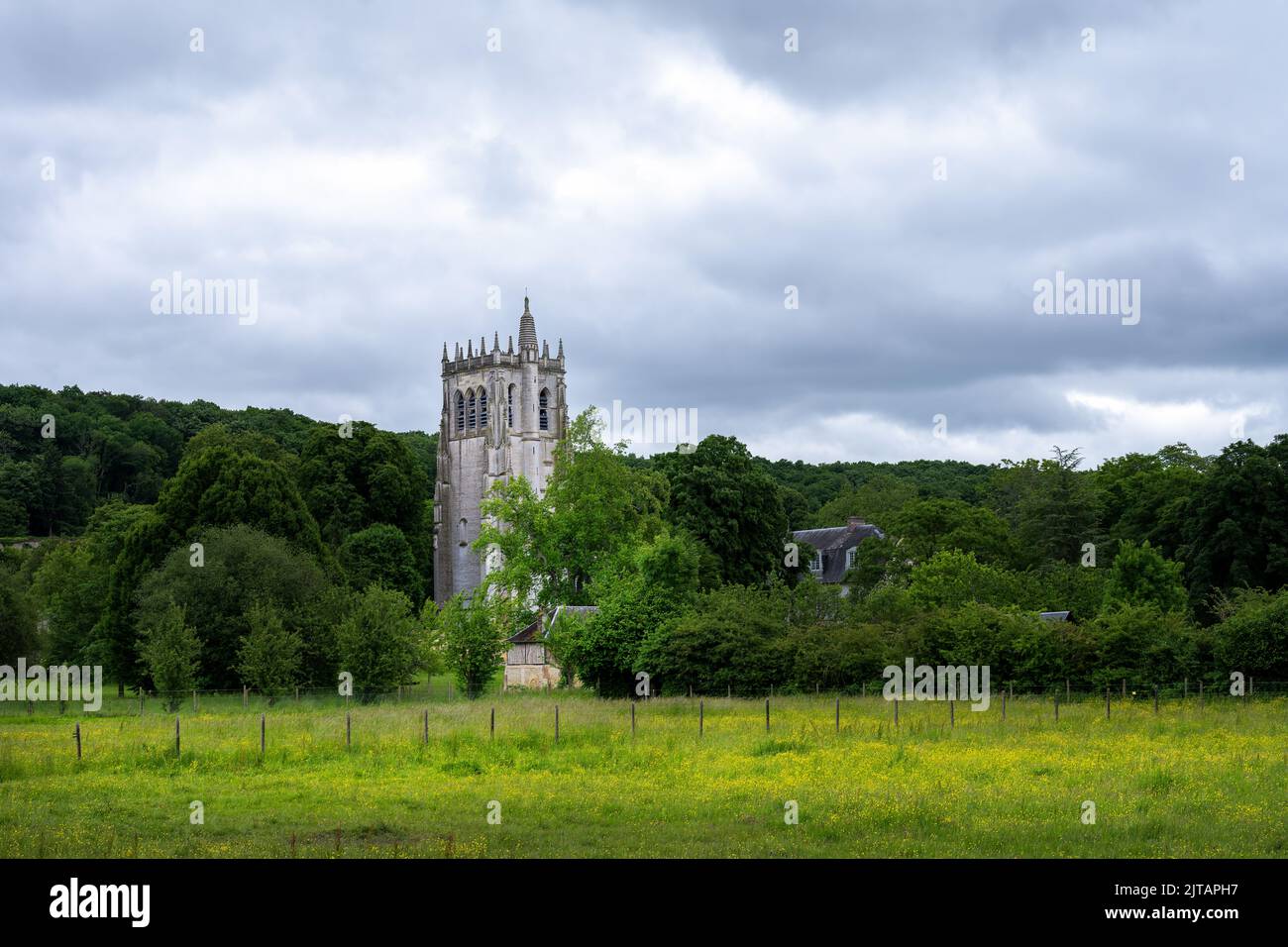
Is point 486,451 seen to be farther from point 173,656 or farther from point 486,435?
point 173,656

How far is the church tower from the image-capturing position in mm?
118562

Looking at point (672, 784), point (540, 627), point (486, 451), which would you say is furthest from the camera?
point (486, 451)

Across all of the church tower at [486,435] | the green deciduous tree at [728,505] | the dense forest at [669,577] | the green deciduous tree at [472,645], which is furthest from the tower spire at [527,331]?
the green deciduous tree at [472,645]

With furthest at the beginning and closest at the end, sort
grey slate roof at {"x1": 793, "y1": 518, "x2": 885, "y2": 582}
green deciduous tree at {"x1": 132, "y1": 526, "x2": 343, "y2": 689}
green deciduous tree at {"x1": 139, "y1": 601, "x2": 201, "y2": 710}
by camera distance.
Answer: grey slate roof at {"x1": 793, "y1": 518, "x2": 885, "y2": 582} → green deciduous tree at {"x1": 132, "y1": 526, "x2": 343, "y2": 689} → green deciduous tree at {"x1": 139, "y1": 601, "x2": 201, "y2": 710}

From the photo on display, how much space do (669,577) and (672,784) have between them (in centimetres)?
2629

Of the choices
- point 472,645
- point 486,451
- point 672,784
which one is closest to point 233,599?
point 472,645

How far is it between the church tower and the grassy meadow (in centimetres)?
7924

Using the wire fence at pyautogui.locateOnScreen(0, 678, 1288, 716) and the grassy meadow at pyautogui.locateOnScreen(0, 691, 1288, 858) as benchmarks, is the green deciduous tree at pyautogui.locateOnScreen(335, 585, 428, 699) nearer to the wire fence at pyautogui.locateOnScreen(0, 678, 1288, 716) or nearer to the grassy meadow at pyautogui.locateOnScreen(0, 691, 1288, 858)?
the wire fence at pyautogui.locateOnScreen(0, 678, 1288, 716)

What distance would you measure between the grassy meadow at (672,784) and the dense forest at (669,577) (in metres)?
5.19

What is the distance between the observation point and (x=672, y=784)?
2541 centimetres

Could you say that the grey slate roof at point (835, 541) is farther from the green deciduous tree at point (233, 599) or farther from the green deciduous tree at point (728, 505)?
the green deciduous tree at point (233, 599)

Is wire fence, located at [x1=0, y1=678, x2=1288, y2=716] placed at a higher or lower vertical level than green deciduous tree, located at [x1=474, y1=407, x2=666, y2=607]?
lower

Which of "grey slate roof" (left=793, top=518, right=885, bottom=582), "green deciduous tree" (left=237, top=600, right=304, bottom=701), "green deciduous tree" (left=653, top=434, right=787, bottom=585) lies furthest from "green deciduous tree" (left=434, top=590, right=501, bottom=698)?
"grey slate roof" (left=793, top=518, right=885, bottom=582)
